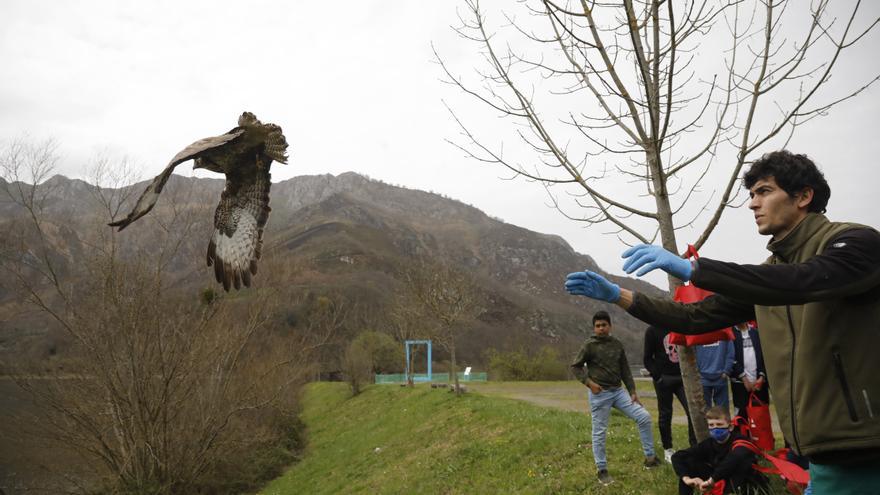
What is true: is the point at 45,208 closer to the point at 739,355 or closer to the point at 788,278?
the point at 739,355

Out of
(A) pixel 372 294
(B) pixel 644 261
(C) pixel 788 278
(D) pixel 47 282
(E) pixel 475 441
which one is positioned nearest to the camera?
(C) pixel 788 278

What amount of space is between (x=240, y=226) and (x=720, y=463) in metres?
3.87

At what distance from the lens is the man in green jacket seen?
164 cm

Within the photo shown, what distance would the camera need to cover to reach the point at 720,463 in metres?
3.98

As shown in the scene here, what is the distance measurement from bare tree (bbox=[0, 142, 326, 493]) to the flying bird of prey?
871cm

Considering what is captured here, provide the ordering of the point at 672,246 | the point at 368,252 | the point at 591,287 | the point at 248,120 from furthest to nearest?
1. the point at 368,252
2. the point at 248,120
3. the point at 672,246
4. the point at 591,287

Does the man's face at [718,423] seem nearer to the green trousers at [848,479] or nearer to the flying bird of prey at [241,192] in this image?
the green trousers at [848,479]

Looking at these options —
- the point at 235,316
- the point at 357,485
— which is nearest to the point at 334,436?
the point at 235,316

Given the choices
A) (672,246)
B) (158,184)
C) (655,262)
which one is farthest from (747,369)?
(158,184)

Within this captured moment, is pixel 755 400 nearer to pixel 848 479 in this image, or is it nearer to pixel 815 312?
pixel 848 479

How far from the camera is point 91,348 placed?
38.7 ft

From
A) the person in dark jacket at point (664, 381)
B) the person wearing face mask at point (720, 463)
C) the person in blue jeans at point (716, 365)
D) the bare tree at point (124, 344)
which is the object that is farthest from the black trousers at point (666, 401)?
the bare tree at point (124, 344)

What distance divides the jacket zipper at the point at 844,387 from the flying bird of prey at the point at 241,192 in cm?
288

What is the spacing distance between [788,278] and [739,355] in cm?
424
